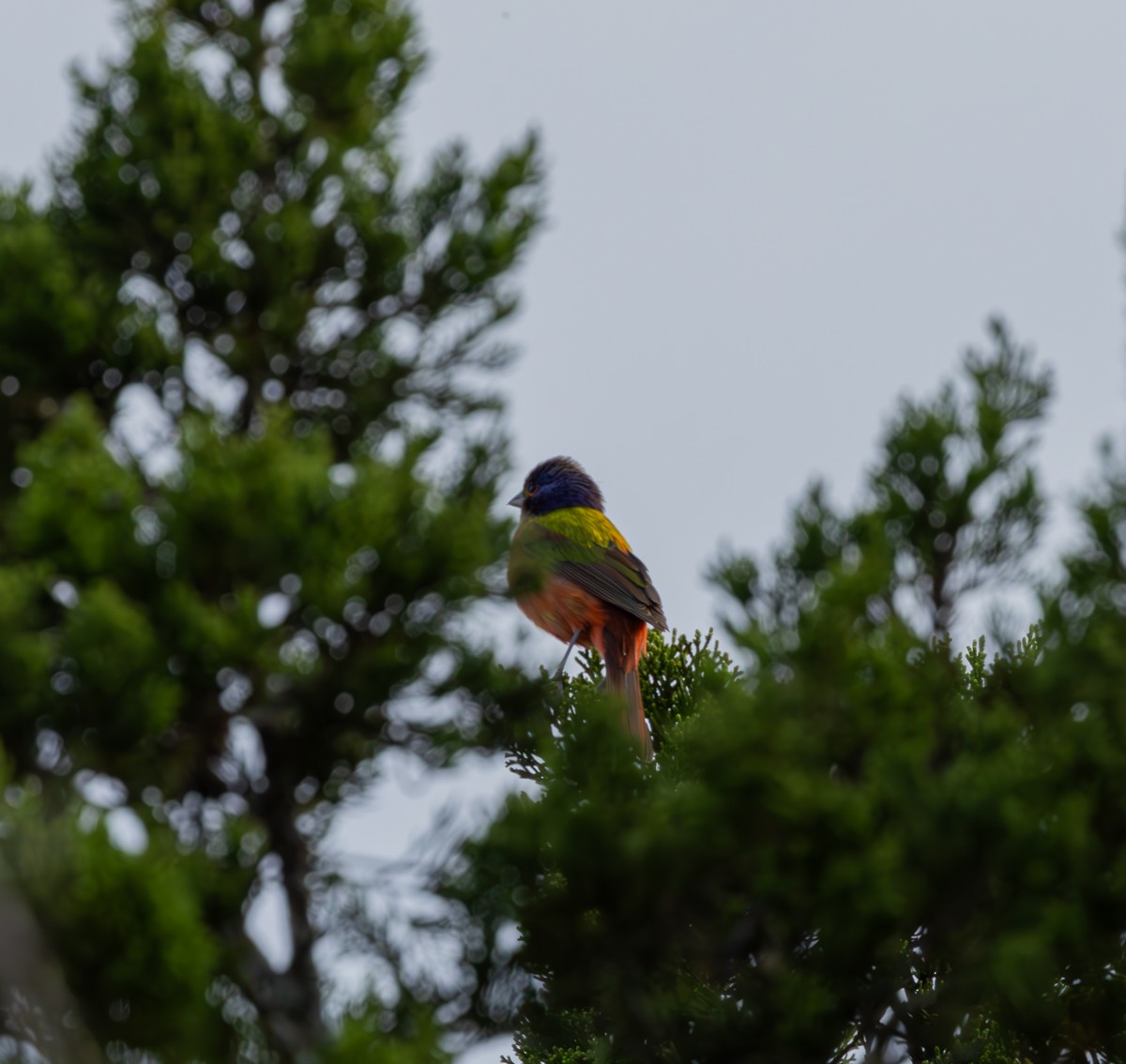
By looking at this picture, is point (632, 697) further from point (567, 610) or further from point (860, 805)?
point (860, 805)

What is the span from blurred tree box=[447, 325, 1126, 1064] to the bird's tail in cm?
158

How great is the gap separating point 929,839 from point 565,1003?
1864mm

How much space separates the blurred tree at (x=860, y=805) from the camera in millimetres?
3777

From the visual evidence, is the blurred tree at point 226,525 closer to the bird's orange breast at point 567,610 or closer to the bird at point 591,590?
the bird at point 591,590

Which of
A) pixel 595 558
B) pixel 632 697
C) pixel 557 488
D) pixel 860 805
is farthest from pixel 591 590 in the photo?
pixel 860 805

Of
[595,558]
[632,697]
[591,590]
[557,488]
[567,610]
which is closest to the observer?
[632,697]

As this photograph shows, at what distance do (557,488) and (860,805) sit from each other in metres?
6.19

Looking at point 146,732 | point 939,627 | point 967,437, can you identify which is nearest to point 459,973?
point 146,732

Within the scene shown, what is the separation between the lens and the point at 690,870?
399cm

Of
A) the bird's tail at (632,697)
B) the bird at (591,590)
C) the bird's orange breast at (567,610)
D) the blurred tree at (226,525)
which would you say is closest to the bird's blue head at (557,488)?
the bird at (591,590)

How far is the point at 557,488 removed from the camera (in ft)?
32.2

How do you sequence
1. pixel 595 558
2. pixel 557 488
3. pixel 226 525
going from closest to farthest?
1. pixel 226 525
2. pixel 595 558
3. pixel 557 488

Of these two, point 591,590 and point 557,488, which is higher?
point 557,488

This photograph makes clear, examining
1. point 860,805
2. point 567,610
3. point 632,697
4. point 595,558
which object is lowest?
point 860,805
